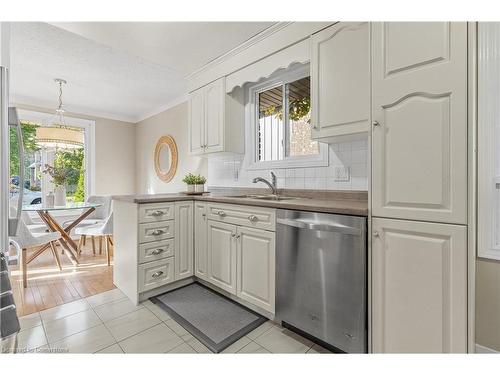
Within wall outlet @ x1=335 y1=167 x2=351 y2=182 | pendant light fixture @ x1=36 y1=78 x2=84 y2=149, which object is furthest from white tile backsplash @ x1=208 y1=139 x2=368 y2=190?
pendant light fixture @ x1=36 y1=78 x2=84 y2=149

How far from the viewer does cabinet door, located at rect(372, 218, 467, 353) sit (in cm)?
110

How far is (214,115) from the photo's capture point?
277cm

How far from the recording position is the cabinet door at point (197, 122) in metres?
2.94

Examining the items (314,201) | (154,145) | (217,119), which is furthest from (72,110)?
(314,201)

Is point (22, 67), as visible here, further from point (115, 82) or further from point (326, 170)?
point (326, 170)

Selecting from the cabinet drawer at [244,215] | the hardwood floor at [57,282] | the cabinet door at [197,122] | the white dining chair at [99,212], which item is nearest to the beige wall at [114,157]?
the white dining chair at [99,212]

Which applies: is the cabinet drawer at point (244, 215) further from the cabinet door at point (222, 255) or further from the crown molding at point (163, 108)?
the crown molding at point (163, 108)

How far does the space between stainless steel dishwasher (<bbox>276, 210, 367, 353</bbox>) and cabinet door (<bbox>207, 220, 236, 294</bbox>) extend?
49 cm

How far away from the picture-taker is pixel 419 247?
1.19 metres

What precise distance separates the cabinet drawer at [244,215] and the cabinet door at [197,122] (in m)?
1.00

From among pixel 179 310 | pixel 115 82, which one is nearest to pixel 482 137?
pixel 179 310

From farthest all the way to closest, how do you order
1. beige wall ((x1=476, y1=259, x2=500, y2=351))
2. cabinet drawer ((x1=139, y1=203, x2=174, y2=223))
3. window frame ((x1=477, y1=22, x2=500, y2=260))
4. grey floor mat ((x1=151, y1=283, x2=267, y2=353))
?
cabinet drawer ((x1=139, y1=203, x2=174, y2=223))
grey floor mat ((x1=151, y1=283, x2=267, y2=353))
beige wall ((x1=476, y1=259, x2=500, y2=351))
window frame ((x1=477, y1=22, x2=500, y2=260))

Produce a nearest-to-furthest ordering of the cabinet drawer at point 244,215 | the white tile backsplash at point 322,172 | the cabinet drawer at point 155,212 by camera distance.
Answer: the cabinet drawer at point 244,215 < the white tile backsplash at point 322,172 < the cabinet drawer at point 155,212

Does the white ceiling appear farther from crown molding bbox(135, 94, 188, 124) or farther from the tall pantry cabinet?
the tall pantry cabinet
